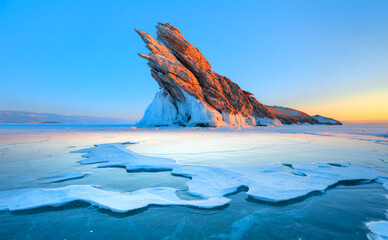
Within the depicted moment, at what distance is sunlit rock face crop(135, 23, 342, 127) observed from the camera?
22000mm

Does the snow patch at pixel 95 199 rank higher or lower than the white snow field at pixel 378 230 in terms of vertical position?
lower

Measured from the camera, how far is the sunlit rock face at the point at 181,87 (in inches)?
866

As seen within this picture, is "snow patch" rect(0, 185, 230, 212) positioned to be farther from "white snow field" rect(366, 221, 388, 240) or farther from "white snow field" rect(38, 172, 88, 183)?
"white snow field" rect(366, 221, 388, 240)

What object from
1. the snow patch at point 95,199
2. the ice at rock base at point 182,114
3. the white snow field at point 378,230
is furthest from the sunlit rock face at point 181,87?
the white snow field at point 378,230

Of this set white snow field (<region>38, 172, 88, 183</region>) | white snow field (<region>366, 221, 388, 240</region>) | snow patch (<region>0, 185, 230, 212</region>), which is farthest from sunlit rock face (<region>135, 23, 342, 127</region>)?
white snow field (<region>366, 221, 388, 240</region>)

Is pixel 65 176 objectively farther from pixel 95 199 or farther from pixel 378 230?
pixel 378 230

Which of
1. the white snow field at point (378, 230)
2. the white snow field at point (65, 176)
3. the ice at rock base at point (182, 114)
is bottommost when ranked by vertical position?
the white snow field at point (65, 176)

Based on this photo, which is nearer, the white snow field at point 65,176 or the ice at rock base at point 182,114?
the white snow field at point 65,176

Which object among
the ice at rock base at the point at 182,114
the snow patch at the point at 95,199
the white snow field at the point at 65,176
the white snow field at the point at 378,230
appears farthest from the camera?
the ice at rock base at the point at 182,114

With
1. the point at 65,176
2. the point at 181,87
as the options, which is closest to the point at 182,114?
the point at 181,87

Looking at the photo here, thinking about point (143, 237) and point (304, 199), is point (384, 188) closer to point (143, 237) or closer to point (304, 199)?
point (304, 199)

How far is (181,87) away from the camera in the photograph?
22.6m

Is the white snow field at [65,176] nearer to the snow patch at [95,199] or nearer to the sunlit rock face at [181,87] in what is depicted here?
the snow patch at [95,199]

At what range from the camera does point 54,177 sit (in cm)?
285
